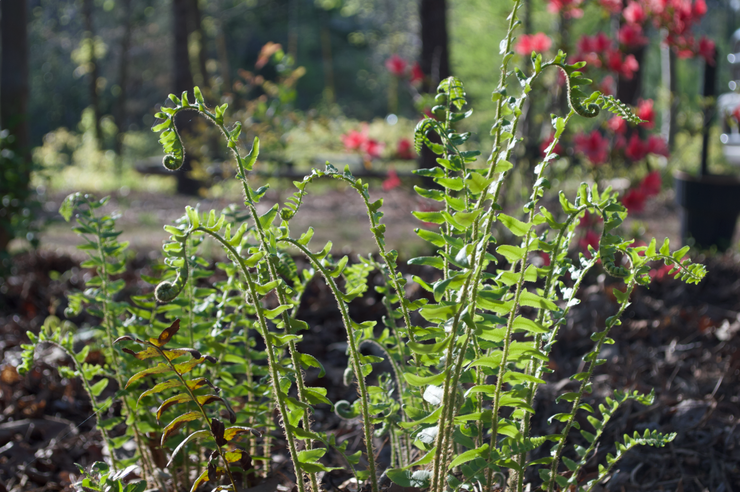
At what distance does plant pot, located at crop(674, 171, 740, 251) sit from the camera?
14.3ft

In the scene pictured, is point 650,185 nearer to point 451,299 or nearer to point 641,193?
point 641,193

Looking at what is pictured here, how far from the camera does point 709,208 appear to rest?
4.41m

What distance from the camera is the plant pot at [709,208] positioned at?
4.35 m

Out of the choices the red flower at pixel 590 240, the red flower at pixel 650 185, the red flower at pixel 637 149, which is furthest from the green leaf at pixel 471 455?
the red flower at pixel 637 149

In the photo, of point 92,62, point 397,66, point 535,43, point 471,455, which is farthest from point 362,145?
point 92,62

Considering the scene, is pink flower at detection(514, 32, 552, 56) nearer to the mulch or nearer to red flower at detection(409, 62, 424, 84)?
red flower at detection(409, 62, 424, 84)

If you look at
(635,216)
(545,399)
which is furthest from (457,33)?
(545,399)

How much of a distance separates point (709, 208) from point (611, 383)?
293 centimetres

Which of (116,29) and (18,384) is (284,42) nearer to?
(116,29)

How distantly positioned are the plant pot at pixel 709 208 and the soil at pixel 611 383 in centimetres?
104

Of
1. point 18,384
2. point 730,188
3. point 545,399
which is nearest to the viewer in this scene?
point 545,399

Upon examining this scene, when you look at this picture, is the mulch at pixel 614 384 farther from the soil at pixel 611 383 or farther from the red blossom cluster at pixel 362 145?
the red blossom cluster at pixel 362 145

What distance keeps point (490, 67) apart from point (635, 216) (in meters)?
7.63

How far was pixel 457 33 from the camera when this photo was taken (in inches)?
538
